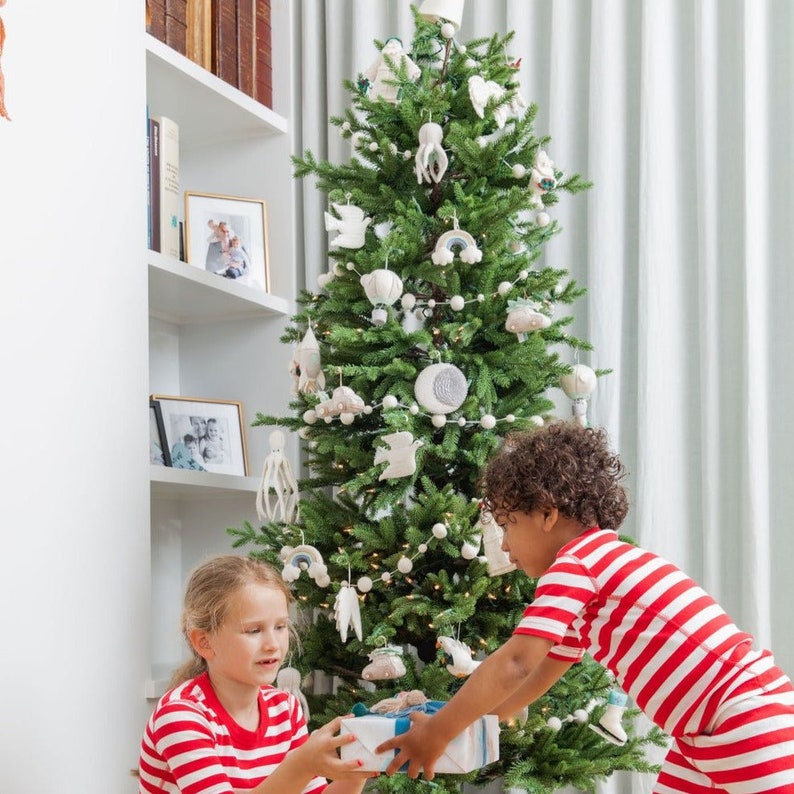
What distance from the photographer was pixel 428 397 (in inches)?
85.4

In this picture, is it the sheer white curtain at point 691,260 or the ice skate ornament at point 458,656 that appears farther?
the sheer white curtain at point 691,260

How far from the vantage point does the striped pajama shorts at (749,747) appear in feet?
4.98

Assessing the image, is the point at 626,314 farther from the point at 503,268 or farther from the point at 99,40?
the point at 99,40

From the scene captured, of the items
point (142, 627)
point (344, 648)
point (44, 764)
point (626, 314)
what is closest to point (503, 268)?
point (626, 314)

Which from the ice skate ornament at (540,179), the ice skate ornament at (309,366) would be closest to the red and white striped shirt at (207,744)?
the ice skate ornament at (309,366)

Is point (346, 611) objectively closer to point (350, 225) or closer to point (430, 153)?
point (350, 225)

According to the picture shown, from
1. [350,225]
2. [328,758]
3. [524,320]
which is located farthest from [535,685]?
[350,225]

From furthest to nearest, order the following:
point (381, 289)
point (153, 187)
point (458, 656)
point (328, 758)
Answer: point (153, 187)
point (381, 289)
point (458, 656)
point (328, 758)

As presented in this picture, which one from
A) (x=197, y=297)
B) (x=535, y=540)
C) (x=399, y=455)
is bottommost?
(x=535, y=540)

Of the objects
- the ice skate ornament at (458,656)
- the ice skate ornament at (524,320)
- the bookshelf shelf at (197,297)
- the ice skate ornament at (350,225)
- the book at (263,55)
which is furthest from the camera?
the book at (263,55)

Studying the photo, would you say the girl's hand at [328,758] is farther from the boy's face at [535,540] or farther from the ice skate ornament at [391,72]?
the ice skate ornament at [391,72]

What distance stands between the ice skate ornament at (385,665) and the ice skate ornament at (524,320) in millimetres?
650

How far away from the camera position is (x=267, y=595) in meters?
1.67

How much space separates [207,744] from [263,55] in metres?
2.02
